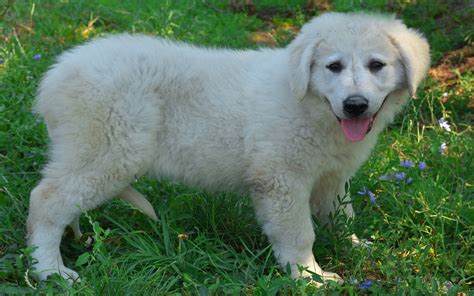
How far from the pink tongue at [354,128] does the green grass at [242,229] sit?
645mm

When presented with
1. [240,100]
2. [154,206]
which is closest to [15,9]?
[154,206]

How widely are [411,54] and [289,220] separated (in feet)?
3.64

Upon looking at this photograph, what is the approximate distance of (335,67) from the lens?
3.60 metres

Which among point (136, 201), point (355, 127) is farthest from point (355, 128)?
point (136, 201)

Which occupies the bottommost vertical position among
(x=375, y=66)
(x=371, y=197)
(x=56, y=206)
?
(x=56, y=206)

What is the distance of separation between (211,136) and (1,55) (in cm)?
322

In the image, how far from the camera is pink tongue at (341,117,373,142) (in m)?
3.59

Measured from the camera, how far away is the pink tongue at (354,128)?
11.8 feet

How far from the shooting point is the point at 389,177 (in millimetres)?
4695

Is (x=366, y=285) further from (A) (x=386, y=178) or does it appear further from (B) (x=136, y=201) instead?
(B) (x=136, y=201)

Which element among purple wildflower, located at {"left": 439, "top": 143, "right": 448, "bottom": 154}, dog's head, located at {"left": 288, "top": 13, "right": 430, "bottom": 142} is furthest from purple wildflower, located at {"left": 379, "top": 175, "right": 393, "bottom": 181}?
dog's head, located at {"left": 288, "top": 13, "right": 430, "bottom": 142}

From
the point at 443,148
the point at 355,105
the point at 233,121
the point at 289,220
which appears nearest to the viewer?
the point at 355,105

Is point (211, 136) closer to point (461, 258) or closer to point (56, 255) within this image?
point (56, 255)

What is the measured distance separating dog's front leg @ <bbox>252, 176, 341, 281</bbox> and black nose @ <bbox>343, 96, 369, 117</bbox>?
1.69 ft
